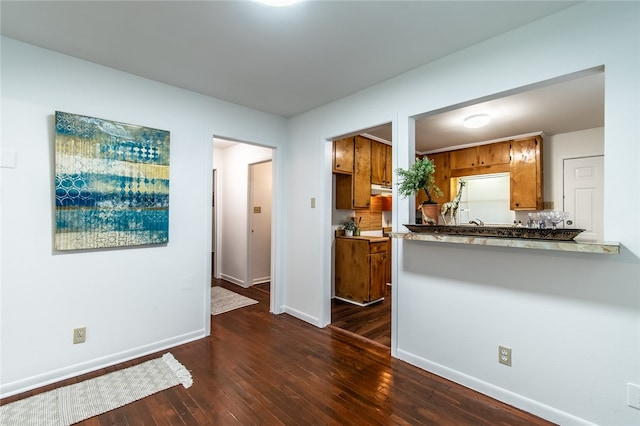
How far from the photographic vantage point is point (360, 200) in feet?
14.3

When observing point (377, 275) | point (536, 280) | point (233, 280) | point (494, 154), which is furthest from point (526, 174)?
point (233, 280)

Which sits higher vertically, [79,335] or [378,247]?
[378,247]

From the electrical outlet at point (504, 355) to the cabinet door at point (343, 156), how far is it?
271 cm

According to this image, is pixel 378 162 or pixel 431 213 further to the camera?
pixel 378 162

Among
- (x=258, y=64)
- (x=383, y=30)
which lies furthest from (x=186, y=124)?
(x=383, y=30)

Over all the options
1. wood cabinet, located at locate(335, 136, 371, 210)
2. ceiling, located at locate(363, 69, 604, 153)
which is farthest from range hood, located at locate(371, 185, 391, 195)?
ceiling, located at locate(363, 69, 604, 153)

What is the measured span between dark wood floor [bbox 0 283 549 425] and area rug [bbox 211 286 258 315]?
3.00 ft

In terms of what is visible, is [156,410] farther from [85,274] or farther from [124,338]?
[85,274]

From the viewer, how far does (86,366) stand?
2344 millimetres

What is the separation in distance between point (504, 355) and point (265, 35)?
9.18 feet

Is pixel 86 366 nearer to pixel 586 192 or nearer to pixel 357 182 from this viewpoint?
pixel 357 182

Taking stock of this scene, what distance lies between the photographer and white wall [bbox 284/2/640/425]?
62.6 inches

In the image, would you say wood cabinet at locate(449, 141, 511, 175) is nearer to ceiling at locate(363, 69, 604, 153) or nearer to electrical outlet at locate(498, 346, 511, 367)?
ceiling at locate(363, 69, 604, 153)

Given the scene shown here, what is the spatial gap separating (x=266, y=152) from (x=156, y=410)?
3.42 metres
